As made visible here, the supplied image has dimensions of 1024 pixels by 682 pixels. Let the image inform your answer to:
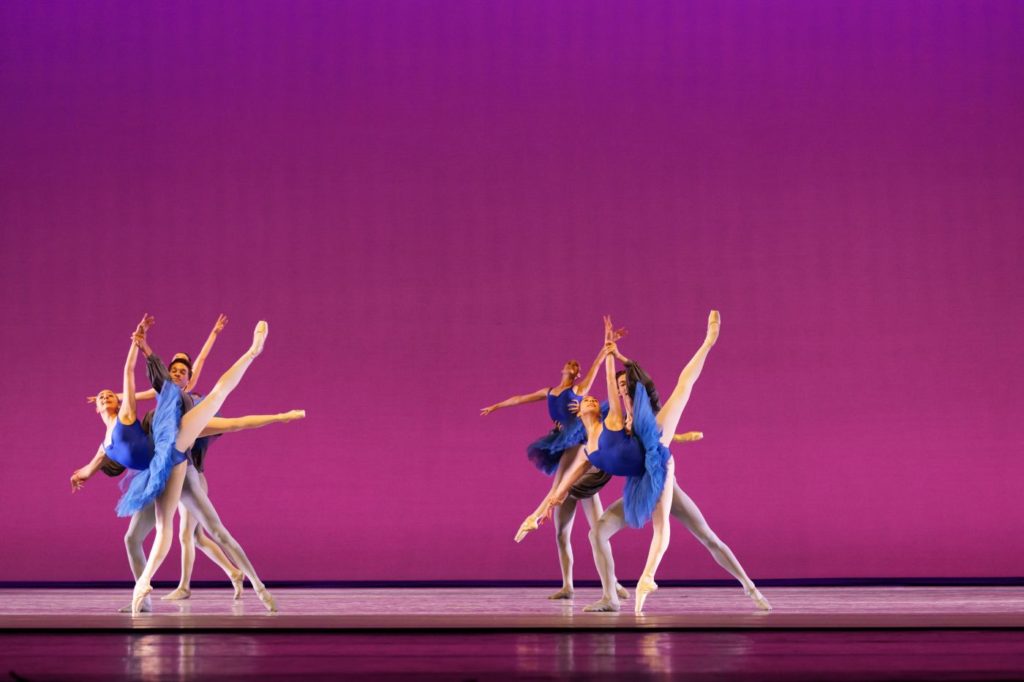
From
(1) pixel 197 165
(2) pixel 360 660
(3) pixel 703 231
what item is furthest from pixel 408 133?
(2) pixel 360 660

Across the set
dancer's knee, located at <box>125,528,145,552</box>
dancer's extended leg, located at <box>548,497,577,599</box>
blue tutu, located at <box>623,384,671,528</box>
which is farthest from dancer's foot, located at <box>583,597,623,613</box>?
dancer's knee, located at <box>125,528,145,552</box>

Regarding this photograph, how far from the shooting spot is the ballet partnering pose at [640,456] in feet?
17.7

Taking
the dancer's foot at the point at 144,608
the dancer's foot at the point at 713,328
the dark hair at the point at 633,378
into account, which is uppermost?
the dancer's foot at the point at 713,328

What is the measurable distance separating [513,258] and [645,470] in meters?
2.81

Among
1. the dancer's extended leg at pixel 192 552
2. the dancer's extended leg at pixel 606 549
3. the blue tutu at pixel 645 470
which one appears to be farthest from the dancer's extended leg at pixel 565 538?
the dancer's extended leg at pixel 192 552

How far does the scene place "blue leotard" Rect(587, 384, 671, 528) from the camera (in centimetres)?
540

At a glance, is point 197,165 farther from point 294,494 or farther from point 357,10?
point 294,494

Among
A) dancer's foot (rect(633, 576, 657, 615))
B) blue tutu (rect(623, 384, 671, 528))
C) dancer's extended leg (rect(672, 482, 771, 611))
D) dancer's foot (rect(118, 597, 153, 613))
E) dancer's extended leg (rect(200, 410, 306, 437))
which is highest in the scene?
dancer's extended leg (rect(200, 410, 306, 437))

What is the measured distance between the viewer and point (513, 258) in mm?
8016

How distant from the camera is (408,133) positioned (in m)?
8.11

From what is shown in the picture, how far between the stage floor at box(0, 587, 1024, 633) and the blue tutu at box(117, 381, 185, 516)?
1.62 feet

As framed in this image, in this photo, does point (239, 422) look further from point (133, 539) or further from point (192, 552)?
point (192, 552)

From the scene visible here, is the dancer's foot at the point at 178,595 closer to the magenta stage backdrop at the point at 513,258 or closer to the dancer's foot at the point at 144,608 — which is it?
the dancer's foot at the point at 144,608

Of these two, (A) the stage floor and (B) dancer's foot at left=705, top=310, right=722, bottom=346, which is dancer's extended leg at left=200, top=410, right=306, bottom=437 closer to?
(A) the stage floor
